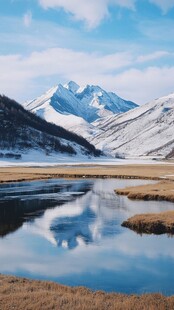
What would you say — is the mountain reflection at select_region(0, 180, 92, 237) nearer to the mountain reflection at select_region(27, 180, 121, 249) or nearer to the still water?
the still water

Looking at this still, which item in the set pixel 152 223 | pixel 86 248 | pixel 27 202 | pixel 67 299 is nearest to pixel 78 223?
pixel 152 223

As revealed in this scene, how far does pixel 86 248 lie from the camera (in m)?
34.8

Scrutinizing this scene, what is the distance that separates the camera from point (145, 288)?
25.4m

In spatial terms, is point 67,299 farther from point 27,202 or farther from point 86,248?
point 27,202

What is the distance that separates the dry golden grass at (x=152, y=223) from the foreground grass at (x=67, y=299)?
1754cm

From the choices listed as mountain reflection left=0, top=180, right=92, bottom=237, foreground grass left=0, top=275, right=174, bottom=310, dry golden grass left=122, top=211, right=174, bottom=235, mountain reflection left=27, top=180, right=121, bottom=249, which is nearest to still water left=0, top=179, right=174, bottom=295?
mountain reflection left=27, top=180, right=121, bottom=249

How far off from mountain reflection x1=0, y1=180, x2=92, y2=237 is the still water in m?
0.12

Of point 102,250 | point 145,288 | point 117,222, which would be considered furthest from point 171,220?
point 145,288

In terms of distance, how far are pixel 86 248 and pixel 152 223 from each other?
31.3 ft

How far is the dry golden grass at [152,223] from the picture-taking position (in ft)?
133

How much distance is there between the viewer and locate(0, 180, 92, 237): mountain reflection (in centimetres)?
4684

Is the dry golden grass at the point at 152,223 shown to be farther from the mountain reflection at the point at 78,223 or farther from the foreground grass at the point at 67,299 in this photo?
the foreground grass at the point at 67,299

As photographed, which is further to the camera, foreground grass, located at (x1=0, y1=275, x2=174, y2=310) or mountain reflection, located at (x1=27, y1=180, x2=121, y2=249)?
mountain reflection, located at (x1=27, y1=180, x2=121, y2=249)

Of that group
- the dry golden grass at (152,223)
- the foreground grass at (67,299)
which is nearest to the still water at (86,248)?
the dry golden grass at (152,223)
